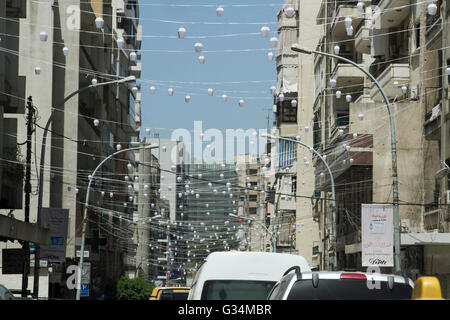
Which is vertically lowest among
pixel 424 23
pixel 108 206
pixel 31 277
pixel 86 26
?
pixel 31 277

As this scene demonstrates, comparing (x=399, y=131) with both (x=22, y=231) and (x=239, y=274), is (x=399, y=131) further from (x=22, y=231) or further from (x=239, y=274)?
(x=239, y=274)

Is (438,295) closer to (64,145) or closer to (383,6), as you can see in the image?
(383,6)

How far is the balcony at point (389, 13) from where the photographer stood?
4050 centimetres

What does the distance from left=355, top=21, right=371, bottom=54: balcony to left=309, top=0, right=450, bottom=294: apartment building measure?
52 mm

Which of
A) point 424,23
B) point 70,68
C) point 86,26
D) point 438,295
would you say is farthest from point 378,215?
point 86,26

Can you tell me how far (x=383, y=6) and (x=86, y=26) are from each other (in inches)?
1098

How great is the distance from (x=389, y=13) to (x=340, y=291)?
34669 mm

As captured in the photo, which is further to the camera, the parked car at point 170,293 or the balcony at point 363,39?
the balcony at point 363,39

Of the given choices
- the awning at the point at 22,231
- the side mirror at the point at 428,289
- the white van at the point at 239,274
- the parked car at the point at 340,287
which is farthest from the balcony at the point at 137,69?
the side mirror at the point at 428,289

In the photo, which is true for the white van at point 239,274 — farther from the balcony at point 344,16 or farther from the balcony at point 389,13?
the balcony at point 344,16

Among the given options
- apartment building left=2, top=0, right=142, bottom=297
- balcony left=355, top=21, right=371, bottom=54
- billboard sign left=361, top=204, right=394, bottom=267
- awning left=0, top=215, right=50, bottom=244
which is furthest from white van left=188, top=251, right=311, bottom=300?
balcony left=355, top=21, right=371, bottom=54

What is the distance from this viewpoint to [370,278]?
8.59 metres

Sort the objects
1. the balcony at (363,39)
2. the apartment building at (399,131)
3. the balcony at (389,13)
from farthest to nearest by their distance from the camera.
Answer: the balcony at (363,39), the balcony at (389,13), the apartment building at (399,131)

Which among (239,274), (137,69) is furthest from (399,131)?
(137,69)
